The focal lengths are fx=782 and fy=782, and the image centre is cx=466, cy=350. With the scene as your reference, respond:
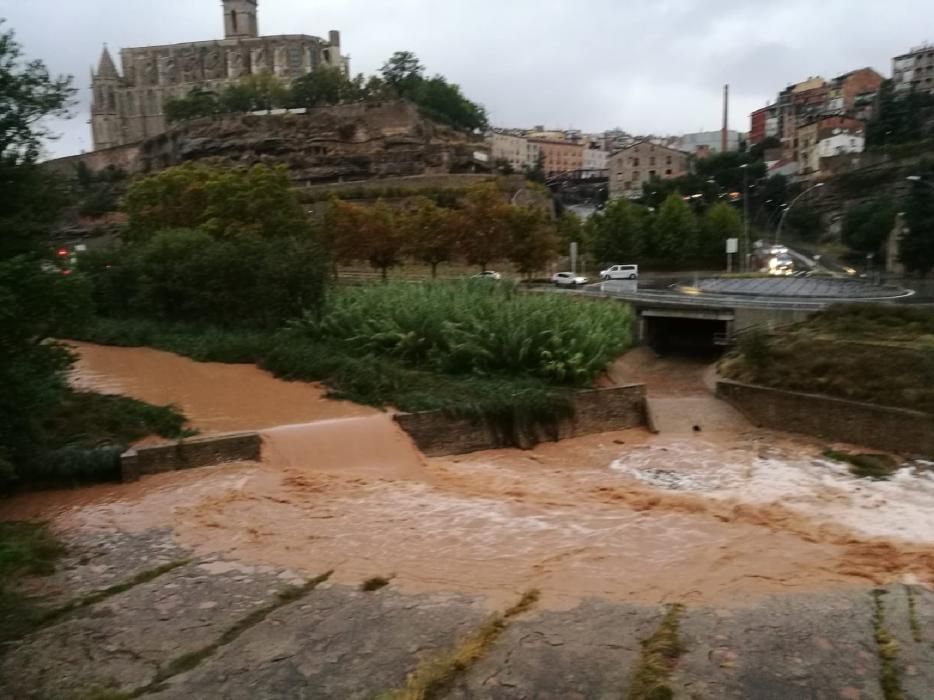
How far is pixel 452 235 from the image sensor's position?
48.2 meters

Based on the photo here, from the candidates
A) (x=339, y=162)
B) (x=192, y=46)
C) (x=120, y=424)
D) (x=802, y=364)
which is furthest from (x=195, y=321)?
(x=192, y=46)

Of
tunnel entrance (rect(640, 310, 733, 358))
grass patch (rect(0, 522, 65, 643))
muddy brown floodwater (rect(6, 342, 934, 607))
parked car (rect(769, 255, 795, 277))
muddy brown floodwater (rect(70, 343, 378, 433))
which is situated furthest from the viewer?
parked car (rect(769, 255, 795, 277))

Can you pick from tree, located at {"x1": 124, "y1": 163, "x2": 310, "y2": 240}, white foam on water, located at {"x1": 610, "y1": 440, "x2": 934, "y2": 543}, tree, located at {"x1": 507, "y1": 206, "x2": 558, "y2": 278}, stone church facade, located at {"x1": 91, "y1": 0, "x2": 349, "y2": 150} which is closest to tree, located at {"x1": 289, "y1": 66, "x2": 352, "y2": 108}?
stone church facade, located at {"x1": 91, "y1": 0, "x2": 349, "y2": 150}

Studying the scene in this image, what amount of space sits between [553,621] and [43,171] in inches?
554

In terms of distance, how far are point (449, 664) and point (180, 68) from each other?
143 meters

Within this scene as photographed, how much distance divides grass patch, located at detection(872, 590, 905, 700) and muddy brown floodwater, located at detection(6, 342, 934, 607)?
125 centimetres

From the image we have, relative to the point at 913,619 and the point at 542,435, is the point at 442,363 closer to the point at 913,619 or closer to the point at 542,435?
the point at 542,435

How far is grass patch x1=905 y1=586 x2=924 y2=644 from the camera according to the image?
Result: 347 inches

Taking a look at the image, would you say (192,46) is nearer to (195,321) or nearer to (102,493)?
(195,321)

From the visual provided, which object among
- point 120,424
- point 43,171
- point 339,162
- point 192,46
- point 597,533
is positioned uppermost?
point 192,46

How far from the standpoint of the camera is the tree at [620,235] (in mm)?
58938

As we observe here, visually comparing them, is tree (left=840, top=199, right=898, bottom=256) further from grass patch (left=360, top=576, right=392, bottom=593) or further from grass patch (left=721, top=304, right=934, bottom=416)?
grass patch (left=360, top=576, right=392, bottom=593)

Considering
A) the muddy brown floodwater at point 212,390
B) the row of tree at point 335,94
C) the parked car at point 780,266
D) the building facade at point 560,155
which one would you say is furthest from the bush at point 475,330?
the building facade at point 560,155

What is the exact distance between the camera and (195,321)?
3128 cm
